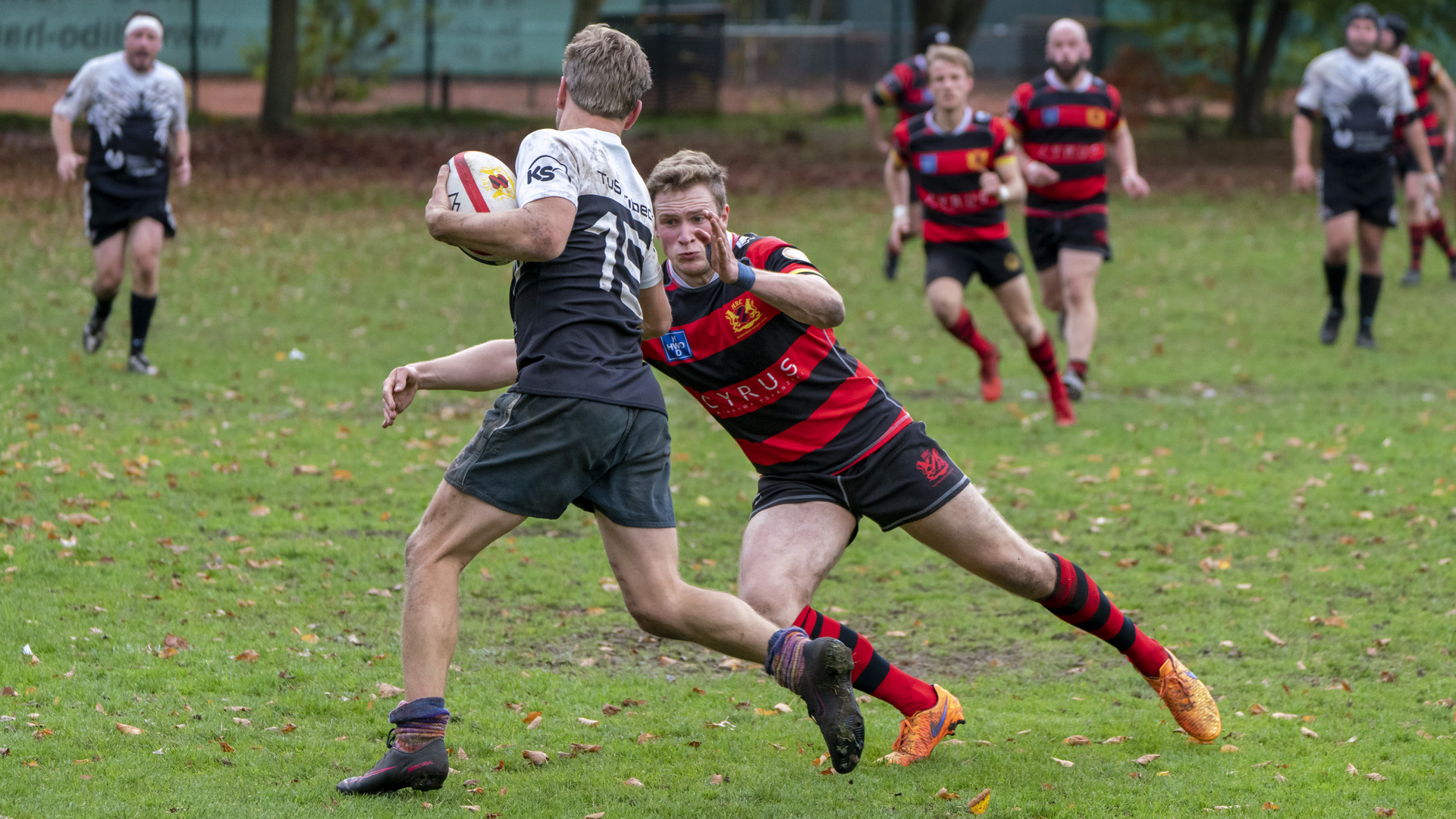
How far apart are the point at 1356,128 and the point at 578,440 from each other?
9.58 meters

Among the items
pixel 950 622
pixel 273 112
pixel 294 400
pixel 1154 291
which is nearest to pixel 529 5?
pixel 273 112

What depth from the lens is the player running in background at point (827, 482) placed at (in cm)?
449

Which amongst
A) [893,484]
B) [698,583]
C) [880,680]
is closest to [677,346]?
[893,484]

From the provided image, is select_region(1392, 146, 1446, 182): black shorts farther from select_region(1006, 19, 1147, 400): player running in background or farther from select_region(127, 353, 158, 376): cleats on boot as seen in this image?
select_region(127, 353, 158, 376): cleats on boot

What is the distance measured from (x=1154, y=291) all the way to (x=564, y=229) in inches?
490

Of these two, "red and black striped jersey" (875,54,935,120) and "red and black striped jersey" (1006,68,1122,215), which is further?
"red and black striped jersey" (875,54,935,120)

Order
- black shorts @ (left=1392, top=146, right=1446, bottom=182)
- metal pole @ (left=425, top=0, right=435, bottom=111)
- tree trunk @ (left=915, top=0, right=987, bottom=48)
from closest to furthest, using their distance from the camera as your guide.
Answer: black shorts @ (left=1392, top=146, right=1446, bottom=182)
tree trunk @ (left=915, top=0, right=987, bottom=48)
metal pole @ (left=425, top=0, right=435, bottom=111)

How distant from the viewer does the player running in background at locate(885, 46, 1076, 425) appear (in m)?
9.45

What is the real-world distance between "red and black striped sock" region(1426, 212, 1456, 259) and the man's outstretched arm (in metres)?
13.2

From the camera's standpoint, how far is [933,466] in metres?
4.54

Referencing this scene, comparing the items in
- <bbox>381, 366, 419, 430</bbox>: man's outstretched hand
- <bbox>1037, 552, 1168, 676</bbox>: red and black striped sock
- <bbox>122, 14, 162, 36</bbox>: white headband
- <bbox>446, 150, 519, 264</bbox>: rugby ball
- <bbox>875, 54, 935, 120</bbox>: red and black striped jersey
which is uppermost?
<bbox>122, 14, 162, 36</bbox>: white headband

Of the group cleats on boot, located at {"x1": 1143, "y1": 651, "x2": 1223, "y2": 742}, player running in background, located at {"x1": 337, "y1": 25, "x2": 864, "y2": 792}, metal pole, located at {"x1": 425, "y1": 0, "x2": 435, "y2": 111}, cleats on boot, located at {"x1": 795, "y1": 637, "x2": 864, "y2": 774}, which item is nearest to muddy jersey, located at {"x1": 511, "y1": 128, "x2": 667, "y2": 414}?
player running in background, located at {"x1": 337, "y1": 25, "x2": 864, "y2": 792}

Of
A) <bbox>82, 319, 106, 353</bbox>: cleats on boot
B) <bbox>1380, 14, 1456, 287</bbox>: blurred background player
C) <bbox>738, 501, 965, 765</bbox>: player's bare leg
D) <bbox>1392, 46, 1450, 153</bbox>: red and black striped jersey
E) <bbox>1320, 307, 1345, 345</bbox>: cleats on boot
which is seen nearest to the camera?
<bbox>738, 501, 965, 765</bbox>: player's bare leg

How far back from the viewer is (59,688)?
476 centimetres
